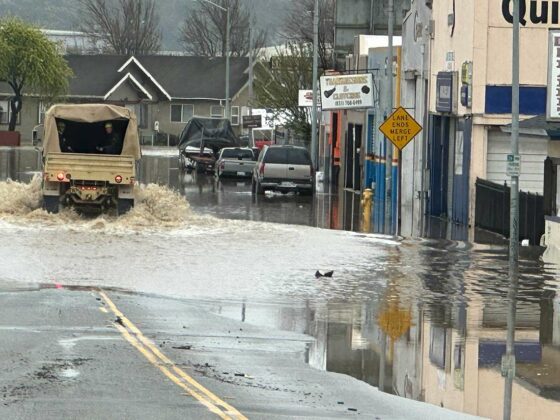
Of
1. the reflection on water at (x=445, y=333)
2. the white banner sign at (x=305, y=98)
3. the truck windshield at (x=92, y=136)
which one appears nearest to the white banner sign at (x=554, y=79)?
the reflection on water at (x=445, y=333)

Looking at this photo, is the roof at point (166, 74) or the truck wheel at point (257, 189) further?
the roof at point (166, 74)

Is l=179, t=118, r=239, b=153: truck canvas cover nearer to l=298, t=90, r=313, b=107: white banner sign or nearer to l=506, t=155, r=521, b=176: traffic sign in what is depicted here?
l=298, t=90, r=313, b=107: white banner sign

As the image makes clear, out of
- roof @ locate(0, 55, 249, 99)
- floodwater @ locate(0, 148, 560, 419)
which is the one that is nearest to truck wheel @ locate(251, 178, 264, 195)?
floodwater @ locate(0, 148, 560, 419)

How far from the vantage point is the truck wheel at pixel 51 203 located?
3247 cm

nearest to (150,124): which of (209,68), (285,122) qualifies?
(209,68)

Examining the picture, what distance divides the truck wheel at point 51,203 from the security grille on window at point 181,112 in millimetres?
79981

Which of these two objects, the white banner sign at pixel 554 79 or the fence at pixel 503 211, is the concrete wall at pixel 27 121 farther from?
the white banner sign at pixel 554 79

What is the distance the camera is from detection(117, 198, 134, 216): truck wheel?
32.8 metres

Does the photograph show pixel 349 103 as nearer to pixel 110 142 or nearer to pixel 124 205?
pixel 110 142

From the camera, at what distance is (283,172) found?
49.4 metres

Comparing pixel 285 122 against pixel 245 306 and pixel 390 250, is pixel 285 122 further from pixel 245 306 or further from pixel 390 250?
pixel 245 306

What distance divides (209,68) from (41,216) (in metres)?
83.1

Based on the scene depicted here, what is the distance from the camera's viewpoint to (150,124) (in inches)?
4397

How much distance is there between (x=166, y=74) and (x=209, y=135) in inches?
1745
